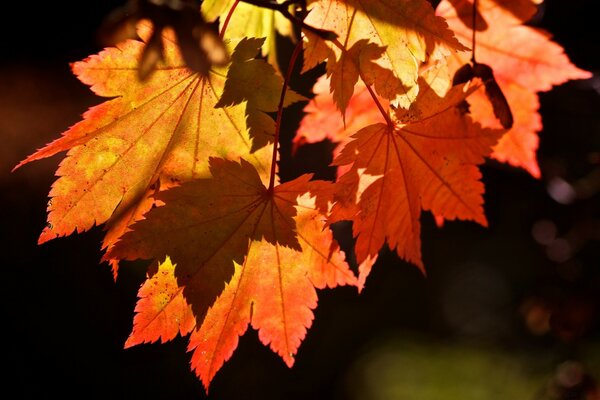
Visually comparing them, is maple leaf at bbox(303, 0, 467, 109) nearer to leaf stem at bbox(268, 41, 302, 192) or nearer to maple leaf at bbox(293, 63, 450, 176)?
leaf stem at bbox(268, 41, 302, 192)

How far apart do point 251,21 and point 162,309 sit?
0.48 meters

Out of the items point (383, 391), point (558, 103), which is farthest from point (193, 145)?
point (383, 391)

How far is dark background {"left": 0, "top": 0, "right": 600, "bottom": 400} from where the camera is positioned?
2.23 meters

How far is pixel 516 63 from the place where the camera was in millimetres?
1095

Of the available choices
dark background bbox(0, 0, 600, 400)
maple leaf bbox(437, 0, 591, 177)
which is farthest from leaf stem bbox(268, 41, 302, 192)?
dark background bbox(0, 0, 600, 400)

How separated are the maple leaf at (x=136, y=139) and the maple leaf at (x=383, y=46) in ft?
0.27

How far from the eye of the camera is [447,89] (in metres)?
0.90

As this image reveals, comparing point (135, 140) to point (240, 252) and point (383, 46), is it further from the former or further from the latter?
point (383, 46)

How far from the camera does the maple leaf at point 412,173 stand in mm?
858

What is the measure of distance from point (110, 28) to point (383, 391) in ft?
22.4

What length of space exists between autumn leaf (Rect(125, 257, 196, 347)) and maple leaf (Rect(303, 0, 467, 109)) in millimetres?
342

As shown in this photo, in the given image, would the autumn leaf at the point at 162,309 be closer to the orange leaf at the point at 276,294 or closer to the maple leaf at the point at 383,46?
the orange leaf at the point at 276,294

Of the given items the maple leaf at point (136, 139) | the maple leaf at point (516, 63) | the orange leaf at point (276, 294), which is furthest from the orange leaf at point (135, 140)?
the maple leaf at point (516, 63)

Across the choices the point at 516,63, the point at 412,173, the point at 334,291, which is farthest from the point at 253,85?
the point at 334,291
